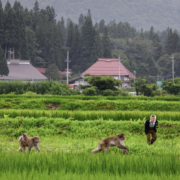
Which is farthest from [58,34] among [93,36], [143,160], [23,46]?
[143,160]

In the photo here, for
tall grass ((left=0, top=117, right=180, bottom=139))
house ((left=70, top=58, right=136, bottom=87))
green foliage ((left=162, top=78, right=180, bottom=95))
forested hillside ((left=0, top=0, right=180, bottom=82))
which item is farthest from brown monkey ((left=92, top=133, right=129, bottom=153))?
house ((left=70, top=58, right=136, bottom=87))

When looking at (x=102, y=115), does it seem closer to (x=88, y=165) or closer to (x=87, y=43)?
→ (x=88, y=165)

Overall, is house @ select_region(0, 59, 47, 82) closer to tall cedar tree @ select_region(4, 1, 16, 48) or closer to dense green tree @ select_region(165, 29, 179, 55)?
tall cedar tree @ select_region(4, 1, 16, 48)

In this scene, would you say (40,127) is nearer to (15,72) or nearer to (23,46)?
(15,72)

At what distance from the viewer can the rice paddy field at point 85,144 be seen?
721cm

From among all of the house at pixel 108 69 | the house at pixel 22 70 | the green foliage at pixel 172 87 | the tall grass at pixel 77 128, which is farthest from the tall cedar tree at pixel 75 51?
the tall grass at pixel 77 128

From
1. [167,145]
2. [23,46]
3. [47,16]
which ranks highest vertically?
[47,16]

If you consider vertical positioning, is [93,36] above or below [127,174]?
above

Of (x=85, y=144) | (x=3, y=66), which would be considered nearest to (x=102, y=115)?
(x=85, y=144)

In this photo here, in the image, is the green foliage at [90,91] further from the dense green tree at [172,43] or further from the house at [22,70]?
the dense green tree at [172,43]

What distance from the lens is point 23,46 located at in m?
75.4

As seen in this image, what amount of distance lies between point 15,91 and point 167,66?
6273 cm

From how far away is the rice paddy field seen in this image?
7.21 metres

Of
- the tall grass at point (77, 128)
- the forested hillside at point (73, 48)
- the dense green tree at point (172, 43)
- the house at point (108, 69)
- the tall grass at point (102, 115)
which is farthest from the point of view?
the dense green tree at point (172, 43)
